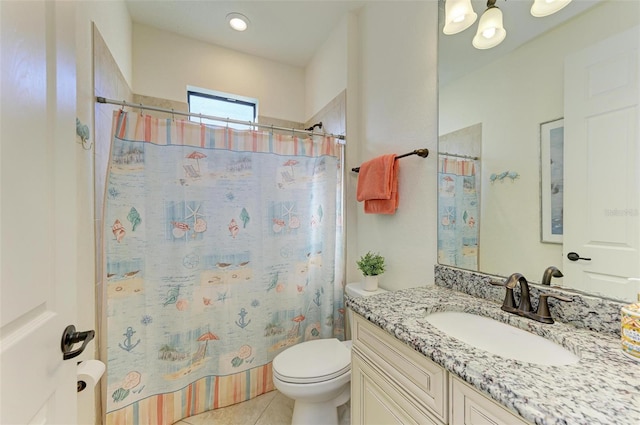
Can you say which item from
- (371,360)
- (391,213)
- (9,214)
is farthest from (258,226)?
(9,214)

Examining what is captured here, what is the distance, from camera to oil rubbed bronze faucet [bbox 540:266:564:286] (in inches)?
33.3

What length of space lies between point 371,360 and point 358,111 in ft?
5.42

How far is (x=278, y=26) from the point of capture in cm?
202

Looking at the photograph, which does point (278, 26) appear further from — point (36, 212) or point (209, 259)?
point (36, 212)

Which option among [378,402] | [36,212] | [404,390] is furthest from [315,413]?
[36,212]

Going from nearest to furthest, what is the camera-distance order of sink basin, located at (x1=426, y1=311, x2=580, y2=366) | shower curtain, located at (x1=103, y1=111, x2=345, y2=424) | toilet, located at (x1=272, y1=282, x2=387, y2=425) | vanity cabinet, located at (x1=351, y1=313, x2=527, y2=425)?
1. vanity cabinet, located at (x1=351, y1=313, x2=527, y2=425)
2. sink basin, located at (x1=426, y1=311, x2=580, y2=366)
3. toilet, located at (x1=272, y1=282, x2=387, y2=425)
4. shower curtain, located at (x1=103, y1=111, x2=345, y2=424)

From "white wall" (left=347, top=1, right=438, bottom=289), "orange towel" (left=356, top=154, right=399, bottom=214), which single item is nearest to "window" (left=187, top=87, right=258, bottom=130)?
"white wall" (left=347, top=1, right=438, bottom=289)

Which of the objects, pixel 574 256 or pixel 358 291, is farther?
pixel 358 291

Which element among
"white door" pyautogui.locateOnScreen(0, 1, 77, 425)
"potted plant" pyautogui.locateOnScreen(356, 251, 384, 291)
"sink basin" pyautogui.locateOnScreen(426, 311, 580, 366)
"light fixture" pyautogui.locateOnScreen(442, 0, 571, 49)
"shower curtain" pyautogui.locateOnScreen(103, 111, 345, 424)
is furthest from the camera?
"potted plant" pyautogui.locateOnScreen(356, 251, 384, 291)

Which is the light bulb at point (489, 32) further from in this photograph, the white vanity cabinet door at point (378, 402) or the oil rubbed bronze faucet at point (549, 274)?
the white vanity cabinet door at point (378, 402)

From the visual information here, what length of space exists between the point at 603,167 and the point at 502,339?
60cm

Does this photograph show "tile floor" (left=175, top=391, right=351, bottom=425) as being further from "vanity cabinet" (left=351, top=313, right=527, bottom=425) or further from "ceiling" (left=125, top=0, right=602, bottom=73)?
"ceiling" (left=125, top=0, right=602, bottom=73)

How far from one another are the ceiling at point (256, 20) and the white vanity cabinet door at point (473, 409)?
7.39 feet

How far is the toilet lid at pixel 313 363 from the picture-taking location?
1.27 meters
